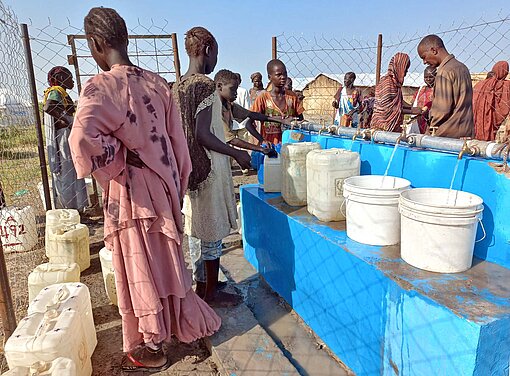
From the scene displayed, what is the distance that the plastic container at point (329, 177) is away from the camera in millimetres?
2424

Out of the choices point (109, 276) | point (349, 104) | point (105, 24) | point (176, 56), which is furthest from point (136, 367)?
point (349, 104)

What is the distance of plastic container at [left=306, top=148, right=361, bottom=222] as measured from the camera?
242 centimetres

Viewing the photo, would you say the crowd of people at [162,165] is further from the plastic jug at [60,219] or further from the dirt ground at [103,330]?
the plastic jug at [60,219]

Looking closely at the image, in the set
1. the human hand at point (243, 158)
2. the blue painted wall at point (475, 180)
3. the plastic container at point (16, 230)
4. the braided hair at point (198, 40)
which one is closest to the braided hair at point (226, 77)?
the braided hair at point (198, 40)

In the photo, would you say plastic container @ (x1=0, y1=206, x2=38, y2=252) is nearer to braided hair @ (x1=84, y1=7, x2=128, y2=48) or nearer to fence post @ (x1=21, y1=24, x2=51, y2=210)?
fence post @ (x1=21, y1=24, x2=51, y2=210)

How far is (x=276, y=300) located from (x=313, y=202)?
1049 millimetres

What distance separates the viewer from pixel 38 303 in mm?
2252

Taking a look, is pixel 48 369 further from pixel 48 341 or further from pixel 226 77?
pixel 226 77

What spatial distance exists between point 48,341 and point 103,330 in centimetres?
91

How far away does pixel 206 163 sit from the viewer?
253 centimetres

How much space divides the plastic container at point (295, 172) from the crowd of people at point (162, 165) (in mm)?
348

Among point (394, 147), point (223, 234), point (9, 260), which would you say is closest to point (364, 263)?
point (394, 147)

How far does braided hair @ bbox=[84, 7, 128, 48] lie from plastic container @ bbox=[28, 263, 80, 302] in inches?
71.7

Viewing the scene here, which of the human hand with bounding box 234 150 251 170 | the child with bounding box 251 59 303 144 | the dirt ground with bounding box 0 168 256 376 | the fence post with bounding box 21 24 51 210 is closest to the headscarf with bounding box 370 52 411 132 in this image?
the child with bounding box 251 59 303 144
